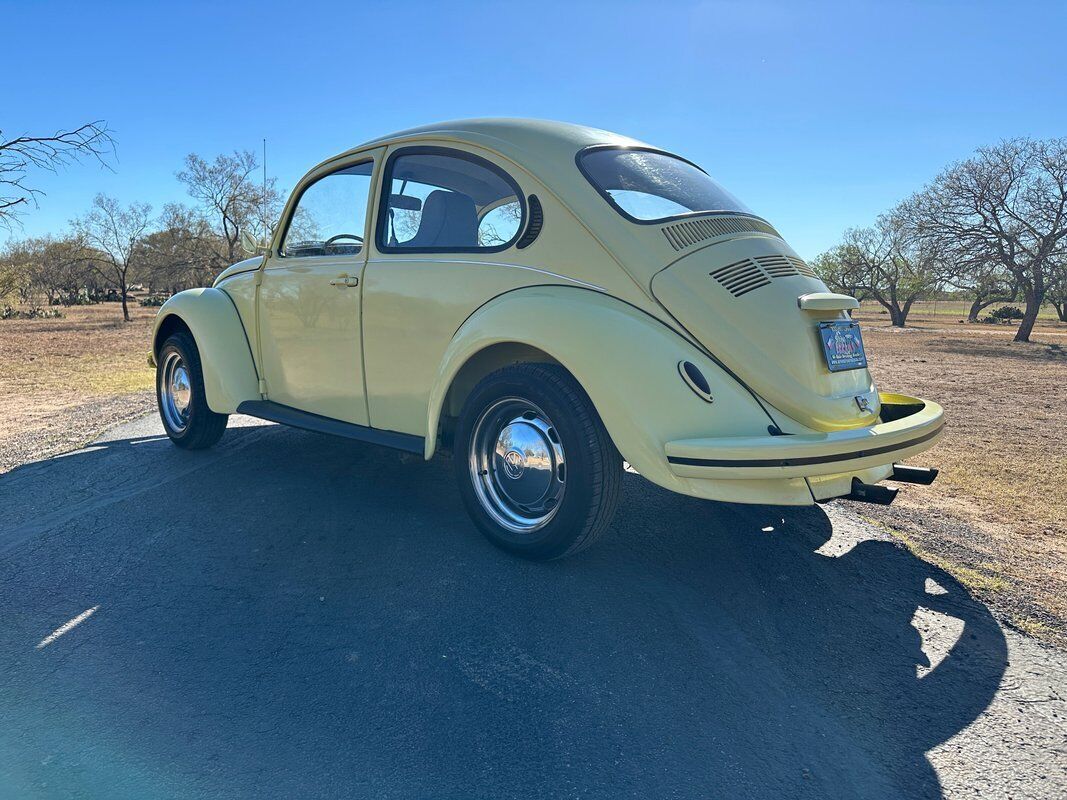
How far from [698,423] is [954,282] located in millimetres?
30617

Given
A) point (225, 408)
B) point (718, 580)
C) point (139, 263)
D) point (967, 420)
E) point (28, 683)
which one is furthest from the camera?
point (139, 263)

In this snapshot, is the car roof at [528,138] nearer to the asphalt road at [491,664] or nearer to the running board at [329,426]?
the running board at [329,426]

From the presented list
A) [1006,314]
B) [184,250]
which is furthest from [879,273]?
[184,250]

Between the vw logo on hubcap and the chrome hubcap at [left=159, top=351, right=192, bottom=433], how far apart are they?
3.09 m

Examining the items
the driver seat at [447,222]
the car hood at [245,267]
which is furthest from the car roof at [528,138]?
the car hood at [245,267]

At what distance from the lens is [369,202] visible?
4035mm

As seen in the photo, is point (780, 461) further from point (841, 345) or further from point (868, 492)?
point (841, 345)

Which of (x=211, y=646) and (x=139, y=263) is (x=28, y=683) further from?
(x=139, y=263)

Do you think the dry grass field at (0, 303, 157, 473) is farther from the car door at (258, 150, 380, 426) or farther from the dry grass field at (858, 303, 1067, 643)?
the dry grass field at (858, 303, 1067, 643)

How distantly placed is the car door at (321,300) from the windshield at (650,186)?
4.71 ft

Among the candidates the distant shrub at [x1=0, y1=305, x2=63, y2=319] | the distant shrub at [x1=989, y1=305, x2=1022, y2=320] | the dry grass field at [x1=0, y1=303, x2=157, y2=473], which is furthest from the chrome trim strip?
the distant shrub at [x1=989, y1=305, x2=1022, y2=320]

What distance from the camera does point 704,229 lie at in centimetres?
328

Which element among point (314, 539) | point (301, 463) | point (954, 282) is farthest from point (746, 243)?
point (954, 282)

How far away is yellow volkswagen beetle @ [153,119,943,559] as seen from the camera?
109 inches
